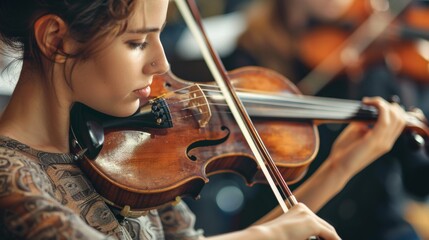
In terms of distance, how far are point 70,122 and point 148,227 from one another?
0.22 meters

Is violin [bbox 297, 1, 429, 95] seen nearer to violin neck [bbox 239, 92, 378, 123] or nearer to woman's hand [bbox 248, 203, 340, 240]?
violin neck [bbox 239, 92, 378, 123]

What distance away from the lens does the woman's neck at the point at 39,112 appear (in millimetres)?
821

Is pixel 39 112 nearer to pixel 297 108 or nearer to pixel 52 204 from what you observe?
pixel 52 204

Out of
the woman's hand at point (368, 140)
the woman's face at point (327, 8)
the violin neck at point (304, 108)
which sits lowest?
the woman's face at point (327, 8)

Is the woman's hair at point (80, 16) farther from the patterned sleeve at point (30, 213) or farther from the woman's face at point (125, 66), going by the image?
the patterned sleeve at point (30, 213)

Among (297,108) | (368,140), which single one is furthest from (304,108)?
(368,140)

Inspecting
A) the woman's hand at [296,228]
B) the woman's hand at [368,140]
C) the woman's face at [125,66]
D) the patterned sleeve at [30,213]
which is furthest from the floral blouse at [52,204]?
the woman's hand at [368,140]

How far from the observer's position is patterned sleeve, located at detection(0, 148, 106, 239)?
0.68 metres

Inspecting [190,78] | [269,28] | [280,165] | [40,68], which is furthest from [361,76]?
[40,68]

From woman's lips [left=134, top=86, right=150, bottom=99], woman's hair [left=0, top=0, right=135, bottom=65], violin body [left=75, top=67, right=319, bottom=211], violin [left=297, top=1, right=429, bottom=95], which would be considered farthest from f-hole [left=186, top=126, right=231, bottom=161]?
violin [left=297, top=1, right=429, bottom=95]

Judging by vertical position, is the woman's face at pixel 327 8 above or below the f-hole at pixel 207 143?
below

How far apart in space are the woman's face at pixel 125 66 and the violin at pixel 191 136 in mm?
40

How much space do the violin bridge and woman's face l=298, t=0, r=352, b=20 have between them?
3.78 ft

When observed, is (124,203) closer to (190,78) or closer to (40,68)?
(40,68)
